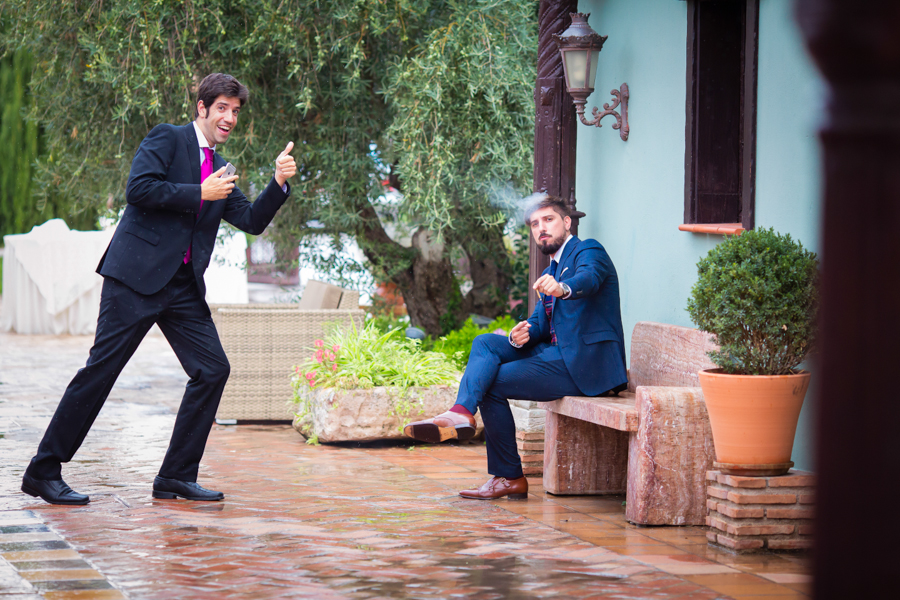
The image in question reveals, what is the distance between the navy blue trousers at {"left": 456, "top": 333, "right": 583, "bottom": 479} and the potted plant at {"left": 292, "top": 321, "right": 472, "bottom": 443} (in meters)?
1.63

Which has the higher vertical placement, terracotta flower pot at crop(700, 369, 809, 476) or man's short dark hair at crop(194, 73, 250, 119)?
man's short dark hair at crop(194, 73, 250, 119)

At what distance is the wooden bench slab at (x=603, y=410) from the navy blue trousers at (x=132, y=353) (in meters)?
1.61

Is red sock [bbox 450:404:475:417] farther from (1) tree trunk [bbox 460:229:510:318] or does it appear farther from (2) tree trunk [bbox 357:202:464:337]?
(1) tree trunk [bbox 460:229:510:318]

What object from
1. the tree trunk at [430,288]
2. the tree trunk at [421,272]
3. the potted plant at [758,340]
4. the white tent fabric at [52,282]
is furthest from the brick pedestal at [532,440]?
the white tent fabric at [52,282]

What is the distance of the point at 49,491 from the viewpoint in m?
4.81

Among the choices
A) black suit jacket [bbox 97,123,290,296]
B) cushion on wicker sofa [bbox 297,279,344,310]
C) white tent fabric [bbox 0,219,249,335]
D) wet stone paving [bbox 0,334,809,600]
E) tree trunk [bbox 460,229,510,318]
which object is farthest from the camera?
white tent fabric [bbox 0,219,249,335]

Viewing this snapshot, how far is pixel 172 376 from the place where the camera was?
1078 centimetres

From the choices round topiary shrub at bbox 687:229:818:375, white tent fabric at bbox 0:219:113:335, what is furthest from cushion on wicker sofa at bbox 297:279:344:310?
white tent fabric at bbox 0:219:113:335

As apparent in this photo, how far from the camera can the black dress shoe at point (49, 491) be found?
A: 15.8 feet

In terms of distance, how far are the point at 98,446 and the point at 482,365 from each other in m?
2.80

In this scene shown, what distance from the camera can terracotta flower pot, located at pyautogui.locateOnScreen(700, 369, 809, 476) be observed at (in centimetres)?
412

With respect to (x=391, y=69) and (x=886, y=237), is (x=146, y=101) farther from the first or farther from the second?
(x=886, y=237)

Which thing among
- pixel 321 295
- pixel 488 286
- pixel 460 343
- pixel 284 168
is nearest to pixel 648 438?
pixel 284 168

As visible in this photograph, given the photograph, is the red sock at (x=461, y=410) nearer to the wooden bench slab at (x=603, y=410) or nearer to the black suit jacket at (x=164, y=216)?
the wooden bench slab at (x=603, y=410)
